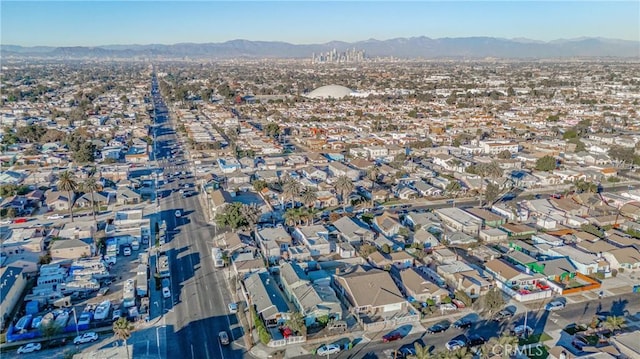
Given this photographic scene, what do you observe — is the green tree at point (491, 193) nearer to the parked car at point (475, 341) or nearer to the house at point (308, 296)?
the parked car at point (475, 341)

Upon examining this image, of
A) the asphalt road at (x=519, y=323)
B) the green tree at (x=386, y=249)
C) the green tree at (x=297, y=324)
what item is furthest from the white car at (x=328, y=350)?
the green tree at (x=386, y=249)

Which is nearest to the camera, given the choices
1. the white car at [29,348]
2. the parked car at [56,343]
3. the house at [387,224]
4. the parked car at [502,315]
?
the white car at [29,348]

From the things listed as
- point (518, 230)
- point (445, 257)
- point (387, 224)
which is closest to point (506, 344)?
point (445, 257)

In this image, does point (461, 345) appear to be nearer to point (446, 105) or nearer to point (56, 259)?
point (56, 259)

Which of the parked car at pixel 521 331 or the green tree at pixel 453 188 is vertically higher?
the green tree at pixel 453 188

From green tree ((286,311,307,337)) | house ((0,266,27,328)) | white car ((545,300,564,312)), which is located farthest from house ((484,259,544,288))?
house ((0,266,27,328))
